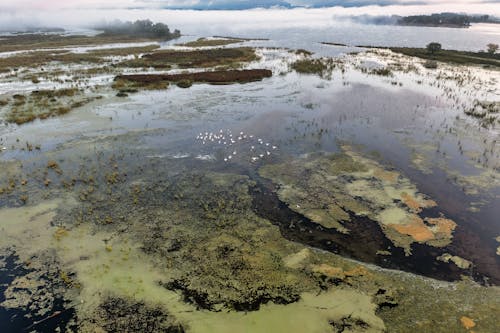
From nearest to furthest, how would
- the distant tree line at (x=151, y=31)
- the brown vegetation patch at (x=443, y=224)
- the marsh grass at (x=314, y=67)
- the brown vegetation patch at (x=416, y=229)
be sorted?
the brown vegetation patch at (x=416, y=229) → the brown vegetation patch at (x=443, y=224) → the marsh grass at (x=314, y=67) → the distant tree line at (x=151, y=31)

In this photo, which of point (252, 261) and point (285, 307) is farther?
point (252, 261)

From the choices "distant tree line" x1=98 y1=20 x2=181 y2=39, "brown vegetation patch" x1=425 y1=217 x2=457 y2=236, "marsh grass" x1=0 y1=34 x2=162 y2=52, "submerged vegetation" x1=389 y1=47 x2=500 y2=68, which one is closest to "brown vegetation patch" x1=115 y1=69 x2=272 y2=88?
"brown vegetation patch" x1=425 y1=217 x2=457 y2=236

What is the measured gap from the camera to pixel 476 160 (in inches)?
864

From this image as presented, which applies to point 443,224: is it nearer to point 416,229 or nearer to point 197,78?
point 416,229

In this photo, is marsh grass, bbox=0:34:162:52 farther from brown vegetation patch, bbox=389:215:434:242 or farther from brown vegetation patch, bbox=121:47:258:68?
brown vegetation patch, bbox=389:215:434:242

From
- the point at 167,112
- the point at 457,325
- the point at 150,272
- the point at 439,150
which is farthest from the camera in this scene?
the point at 167,112

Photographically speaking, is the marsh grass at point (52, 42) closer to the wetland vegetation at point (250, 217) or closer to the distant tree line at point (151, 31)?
the distant tree line at point (151, 31)

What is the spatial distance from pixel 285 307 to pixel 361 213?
281 inches

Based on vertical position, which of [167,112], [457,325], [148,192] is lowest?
[457,325]

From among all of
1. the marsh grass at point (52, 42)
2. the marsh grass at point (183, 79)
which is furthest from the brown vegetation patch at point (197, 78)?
the marsh grass at point (52, 42)

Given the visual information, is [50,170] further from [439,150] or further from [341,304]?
[439,150]

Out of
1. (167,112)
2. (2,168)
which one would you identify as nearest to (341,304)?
(2,168)

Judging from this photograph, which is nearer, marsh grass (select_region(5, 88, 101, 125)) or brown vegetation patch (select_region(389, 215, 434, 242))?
brown vegetation patch (select_region(389, 215, 434, 242))

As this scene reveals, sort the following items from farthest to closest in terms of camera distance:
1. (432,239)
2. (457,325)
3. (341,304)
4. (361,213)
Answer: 1. (361,213)
2. (432,239)
3. (341,304)
4. (457,325)
